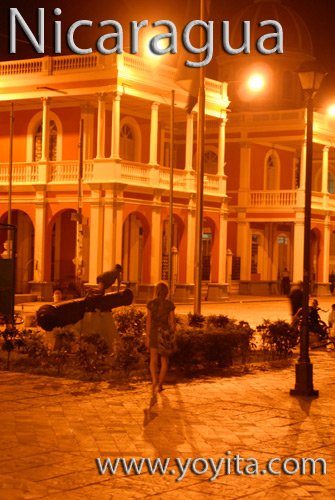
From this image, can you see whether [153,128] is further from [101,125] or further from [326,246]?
[326,246]

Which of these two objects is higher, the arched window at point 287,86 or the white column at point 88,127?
the arched window at point 287,86

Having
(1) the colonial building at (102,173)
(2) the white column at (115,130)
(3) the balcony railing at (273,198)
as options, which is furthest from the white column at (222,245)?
(2) the white column at (115,130)

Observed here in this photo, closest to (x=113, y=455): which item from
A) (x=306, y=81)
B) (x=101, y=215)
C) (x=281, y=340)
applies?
(x=306, y=81)

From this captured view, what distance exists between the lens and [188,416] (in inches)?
434

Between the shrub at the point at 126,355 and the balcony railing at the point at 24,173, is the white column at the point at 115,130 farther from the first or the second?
the shrub at the point at 126,355

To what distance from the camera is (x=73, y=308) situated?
15961 mm

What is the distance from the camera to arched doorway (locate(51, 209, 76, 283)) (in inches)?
1580

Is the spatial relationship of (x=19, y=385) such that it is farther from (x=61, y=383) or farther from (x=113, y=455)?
(x=113, y=455)

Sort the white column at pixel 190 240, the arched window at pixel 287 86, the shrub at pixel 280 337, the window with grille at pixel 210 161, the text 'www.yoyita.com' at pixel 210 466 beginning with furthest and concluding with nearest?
the arched window at pixel 287 86 < the window with grille at pixel 210 161 < the white column at pixel 190 240 < the shrub at pixel 280 337 < the text 'www.yoyita.com' at pixel 210 466

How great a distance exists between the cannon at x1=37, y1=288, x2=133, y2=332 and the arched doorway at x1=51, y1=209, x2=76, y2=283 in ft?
76.8

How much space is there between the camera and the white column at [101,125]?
36.2 m

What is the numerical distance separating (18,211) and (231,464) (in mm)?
33647

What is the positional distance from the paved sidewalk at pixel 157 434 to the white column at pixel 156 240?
23.4 metres

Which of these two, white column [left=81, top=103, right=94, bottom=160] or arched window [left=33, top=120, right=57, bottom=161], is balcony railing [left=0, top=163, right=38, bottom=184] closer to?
arched window [left=33, top=120, right=57, bottom=161]
